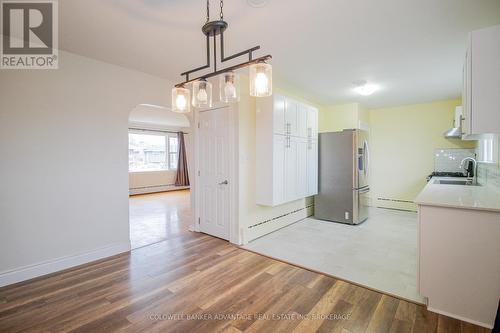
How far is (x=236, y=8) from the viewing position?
1892 millimetres

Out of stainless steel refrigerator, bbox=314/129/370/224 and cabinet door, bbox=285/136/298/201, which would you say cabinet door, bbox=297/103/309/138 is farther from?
stainless steel refrigerator, bbox=314/129/370/224

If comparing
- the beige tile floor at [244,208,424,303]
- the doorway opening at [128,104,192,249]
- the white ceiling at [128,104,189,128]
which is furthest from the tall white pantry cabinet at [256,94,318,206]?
the white ceiling at [128,104,189,128]

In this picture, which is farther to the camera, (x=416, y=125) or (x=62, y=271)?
(x=416, y=125)

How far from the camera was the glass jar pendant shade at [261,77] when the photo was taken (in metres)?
1.51

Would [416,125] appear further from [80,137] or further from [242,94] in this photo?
[80,137]

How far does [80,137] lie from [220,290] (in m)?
2.38

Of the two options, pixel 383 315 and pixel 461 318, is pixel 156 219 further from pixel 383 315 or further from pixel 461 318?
pixel 461 318

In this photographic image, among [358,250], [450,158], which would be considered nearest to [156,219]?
[358,250]

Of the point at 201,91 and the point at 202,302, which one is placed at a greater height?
the point at 201,91

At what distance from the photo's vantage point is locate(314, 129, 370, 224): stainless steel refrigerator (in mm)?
4336

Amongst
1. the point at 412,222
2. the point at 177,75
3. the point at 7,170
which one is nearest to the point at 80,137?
the point at 7,170

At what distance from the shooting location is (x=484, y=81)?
167cm

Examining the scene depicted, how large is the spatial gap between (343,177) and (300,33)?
292 centimetres

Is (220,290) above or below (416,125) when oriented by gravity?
below
